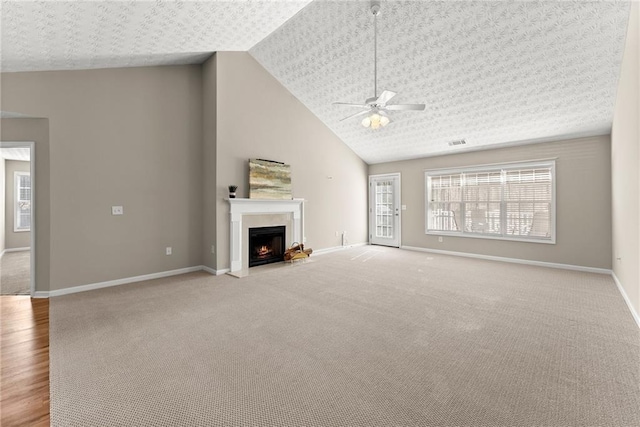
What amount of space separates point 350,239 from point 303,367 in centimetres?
575

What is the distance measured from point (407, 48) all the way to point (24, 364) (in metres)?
5.48

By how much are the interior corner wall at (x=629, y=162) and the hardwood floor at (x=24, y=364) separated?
506cm

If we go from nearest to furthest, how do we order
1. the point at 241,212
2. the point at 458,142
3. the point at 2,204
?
the point at 241,212 → the point at 458,142 → the point at 2,204

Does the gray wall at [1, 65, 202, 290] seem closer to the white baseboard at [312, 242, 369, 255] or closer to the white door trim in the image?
the white baseboard at [312, 242, 369, 255]

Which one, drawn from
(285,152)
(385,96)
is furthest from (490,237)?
(285,152)

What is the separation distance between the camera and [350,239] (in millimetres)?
7727

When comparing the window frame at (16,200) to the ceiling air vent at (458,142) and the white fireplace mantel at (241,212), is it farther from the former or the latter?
Result: the ceiling air vent at (458,142)

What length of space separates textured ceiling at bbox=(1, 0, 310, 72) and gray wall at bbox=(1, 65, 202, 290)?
0.93 ft

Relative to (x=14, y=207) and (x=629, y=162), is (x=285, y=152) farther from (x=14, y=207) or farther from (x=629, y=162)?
(x=14, y=207)

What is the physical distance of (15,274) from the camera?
188 inches

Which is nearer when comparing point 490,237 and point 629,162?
point 629,162

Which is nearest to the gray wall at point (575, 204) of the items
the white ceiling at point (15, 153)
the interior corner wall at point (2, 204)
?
the white ceiling at point (15, 153)

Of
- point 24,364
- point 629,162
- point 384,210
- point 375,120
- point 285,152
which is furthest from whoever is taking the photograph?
point 384,210

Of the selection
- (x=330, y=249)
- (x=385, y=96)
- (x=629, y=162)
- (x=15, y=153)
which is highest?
(x=385, y=96)
